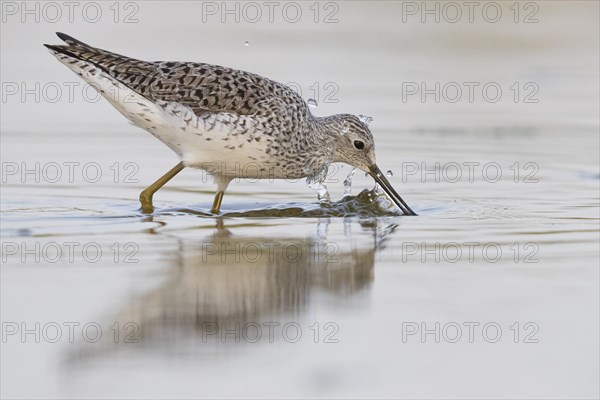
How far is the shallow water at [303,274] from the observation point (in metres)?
6.25

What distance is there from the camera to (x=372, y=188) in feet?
39.4

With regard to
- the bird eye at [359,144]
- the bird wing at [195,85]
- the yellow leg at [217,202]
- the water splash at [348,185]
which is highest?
the bird wing at [195,85]

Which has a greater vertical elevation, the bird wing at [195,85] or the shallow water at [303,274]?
the bird wing at [195,85]

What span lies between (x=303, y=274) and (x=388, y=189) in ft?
10.5

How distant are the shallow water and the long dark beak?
0.12 metres

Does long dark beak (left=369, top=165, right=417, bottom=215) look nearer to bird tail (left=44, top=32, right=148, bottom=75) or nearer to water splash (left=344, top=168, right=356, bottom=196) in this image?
water splash (left=344, top=168, right=356, bottom=196)

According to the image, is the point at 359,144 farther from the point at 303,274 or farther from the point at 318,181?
the point at 303,274

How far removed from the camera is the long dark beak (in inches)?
426

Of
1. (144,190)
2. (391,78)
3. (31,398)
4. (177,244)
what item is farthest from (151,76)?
(391,78)

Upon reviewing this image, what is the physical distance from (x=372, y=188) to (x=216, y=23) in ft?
30.5

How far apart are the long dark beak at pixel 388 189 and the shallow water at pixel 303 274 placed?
12 centimetres

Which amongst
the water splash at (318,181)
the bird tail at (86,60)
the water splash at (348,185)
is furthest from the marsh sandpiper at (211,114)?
the water splash at (348,185)

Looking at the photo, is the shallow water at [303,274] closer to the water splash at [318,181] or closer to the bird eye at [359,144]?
the water splash at [318,181]

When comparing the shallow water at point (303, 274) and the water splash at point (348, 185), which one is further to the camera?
the water splash at point (348, 185)
